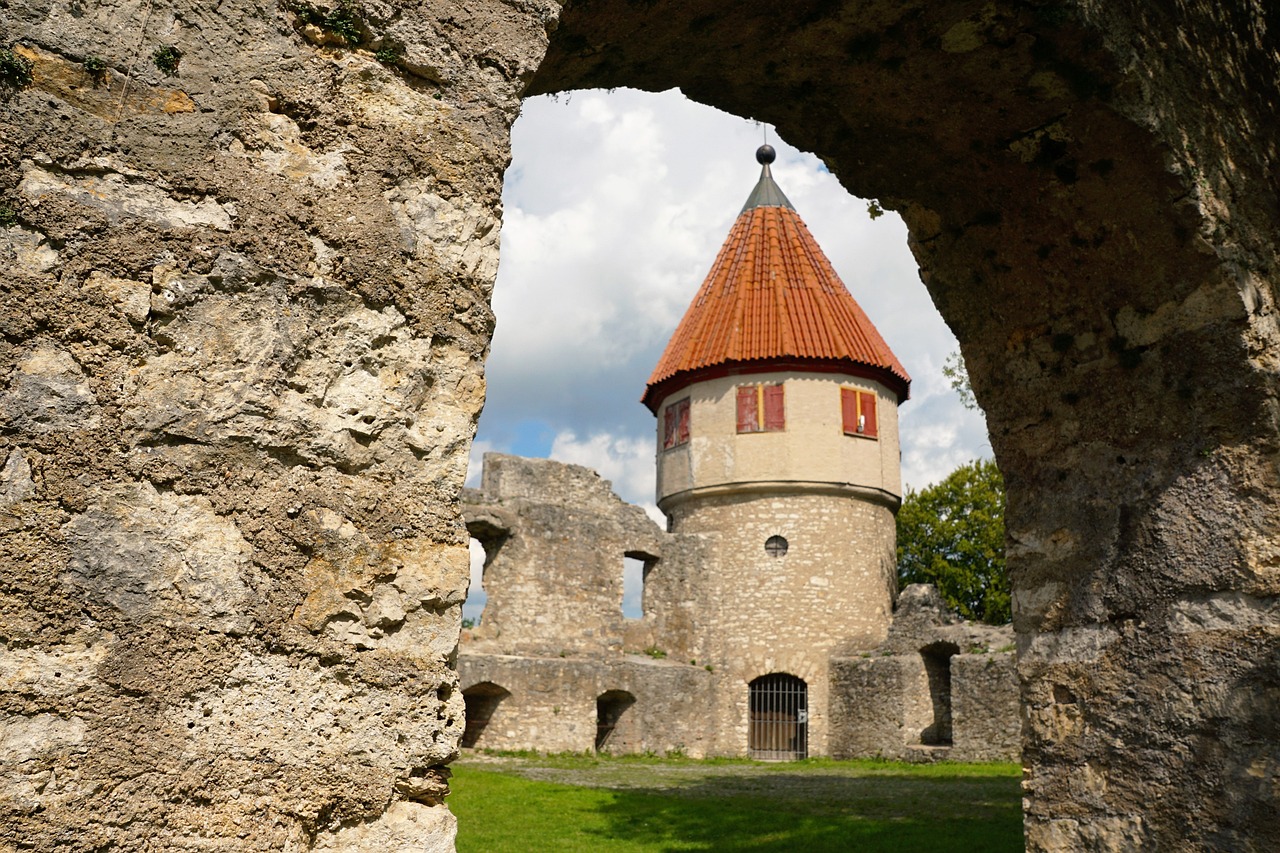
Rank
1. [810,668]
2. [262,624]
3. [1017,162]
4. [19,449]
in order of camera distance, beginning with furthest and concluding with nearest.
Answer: [810,668] → [1017,162] → [262,624] → [19,449]

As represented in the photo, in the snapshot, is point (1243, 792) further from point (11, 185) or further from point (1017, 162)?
point (11, 185)

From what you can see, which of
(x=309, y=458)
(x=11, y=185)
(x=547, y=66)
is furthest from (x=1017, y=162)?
(x=11, y=185)

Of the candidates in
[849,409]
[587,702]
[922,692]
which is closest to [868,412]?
[849,409]

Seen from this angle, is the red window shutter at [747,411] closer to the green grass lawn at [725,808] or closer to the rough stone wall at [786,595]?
the rough stone wall at [786,595]

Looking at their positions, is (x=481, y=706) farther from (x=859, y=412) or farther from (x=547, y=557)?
(x=859, y=412)

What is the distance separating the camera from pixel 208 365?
2.01m

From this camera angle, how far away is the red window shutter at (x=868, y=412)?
2092cm

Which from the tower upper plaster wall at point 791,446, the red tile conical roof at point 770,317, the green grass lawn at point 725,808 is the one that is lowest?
the green grass lawn at point 725,808

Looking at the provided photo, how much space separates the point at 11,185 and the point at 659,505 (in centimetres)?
2083

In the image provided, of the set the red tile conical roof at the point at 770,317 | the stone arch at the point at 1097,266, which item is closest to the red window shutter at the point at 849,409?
the red tile conical roof at the point at 770,317

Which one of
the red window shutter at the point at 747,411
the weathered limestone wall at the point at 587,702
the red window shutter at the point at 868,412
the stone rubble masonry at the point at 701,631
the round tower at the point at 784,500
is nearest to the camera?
the weathered limestone wall at the point at 587,702

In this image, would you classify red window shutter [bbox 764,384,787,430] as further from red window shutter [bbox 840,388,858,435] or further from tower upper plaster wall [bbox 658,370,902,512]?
red window shutter [bbox 840,388,858,435]

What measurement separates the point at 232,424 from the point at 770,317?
1966cm

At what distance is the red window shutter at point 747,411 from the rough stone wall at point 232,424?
1841cm
